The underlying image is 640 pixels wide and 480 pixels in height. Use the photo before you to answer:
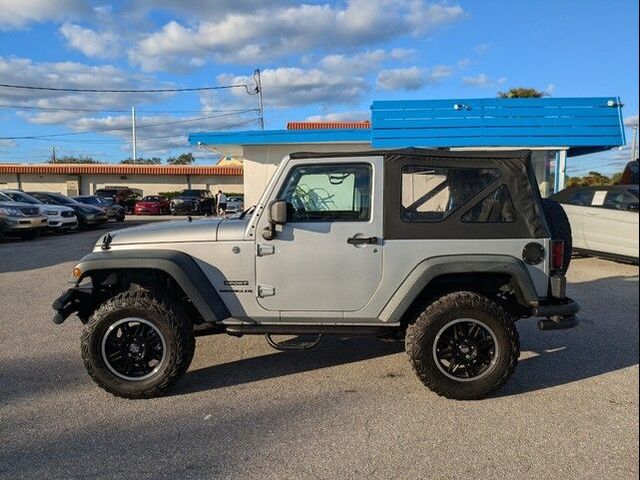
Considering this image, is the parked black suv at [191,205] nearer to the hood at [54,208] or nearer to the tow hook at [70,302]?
the hood at [54,208]

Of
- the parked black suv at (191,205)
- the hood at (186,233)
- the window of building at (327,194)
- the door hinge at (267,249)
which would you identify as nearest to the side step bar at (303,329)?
the door hinge at (267,249)

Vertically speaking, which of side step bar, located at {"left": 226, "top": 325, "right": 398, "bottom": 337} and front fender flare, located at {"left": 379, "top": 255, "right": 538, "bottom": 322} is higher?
front fender flare, located at {"left": 379, "top": 255, "right": 538, "bottom": 322}

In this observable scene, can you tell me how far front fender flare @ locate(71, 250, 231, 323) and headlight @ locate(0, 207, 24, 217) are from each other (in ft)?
44.4

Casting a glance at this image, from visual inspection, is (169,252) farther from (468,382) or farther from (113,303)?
(468,382)

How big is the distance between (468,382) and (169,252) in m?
2.61

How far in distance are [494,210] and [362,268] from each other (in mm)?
1189

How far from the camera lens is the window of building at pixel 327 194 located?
4.04m

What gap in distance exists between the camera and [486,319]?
154 inches

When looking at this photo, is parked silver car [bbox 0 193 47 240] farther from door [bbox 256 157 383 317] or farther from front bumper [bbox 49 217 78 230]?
door [bbox 256 157 383 317]

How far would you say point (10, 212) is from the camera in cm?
1535

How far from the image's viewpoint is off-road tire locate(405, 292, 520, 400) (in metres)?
3.91

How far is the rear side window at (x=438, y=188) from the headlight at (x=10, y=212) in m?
15.2

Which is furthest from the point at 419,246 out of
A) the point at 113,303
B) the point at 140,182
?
the point at 140,182

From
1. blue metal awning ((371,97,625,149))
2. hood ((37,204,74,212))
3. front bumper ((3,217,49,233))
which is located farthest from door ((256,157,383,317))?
hood ((37,204,74,212))
